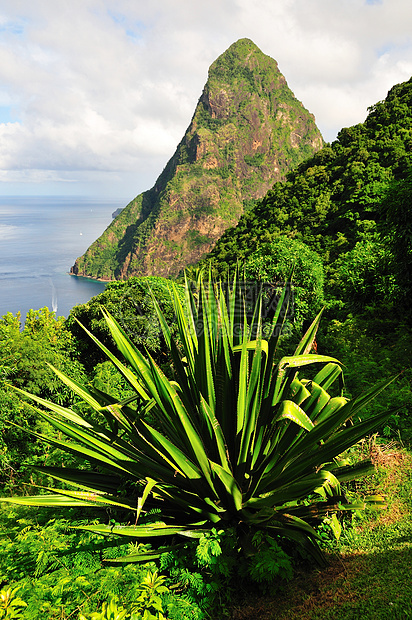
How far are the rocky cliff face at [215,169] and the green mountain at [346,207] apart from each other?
64820mm

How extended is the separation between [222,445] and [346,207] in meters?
23.3

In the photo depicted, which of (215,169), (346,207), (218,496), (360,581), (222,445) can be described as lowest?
(360,581)

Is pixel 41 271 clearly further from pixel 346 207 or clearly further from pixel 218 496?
pixel 218 496

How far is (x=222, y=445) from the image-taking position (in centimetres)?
216

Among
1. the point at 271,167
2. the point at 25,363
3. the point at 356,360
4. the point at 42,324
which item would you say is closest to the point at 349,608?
the point at 356,360

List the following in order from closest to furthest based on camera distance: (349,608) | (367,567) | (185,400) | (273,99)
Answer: (349,608) < (367,567) < (185,400) < (273,99)

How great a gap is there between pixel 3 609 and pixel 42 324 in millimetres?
10960

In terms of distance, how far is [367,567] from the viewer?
6.70ft

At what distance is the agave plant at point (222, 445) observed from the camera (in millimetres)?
2078

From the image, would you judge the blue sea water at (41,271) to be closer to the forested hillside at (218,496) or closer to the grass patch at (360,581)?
the forested hillside at (218,496)

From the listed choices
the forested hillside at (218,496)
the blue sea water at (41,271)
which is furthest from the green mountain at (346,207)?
the blue sea water at (41,271)

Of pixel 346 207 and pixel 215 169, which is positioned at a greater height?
pixel 215 169

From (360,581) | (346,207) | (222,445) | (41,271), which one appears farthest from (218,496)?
(41,271)

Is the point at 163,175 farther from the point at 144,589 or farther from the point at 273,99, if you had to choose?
the point at 144,589
